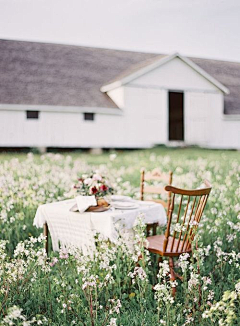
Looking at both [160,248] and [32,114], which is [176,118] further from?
[160,248]

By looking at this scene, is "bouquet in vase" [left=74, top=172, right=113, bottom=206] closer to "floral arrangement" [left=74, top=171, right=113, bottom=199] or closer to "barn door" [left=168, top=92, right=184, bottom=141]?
"floral arrangement" [left=74, top=171, right=113, bottom=199]

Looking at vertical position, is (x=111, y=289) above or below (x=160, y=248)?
below

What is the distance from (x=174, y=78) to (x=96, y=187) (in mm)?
20078

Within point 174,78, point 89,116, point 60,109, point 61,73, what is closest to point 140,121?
point 89,116

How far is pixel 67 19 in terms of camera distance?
6492 millimetres

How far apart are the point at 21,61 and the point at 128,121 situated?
7.31 metres

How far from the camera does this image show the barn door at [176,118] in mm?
30266

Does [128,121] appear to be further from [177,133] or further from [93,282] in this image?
[93,282]

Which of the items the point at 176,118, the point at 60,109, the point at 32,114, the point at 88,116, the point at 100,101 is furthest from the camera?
the point at 176,118

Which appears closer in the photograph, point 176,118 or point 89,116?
point 89,116

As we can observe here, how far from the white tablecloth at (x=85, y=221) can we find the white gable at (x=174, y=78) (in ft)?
61.2

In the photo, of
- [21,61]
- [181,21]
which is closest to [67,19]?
[181,21]

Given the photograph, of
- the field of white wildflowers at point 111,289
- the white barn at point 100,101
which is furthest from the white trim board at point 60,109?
the field of white wildflowers at point 111,289

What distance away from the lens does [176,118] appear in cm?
3047
